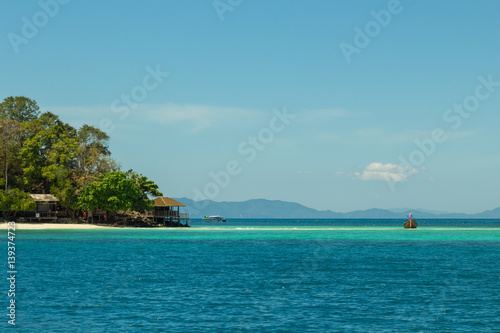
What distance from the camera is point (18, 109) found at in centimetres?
11988

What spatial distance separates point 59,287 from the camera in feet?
93.8

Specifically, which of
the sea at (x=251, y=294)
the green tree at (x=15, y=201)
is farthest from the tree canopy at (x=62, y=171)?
the sea at (x=251, y=294)

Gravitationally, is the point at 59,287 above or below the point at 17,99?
below

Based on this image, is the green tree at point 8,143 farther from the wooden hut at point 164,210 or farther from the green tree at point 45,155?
the wooden hut at point 164,210

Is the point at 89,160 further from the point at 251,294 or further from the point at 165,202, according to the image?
the point at 251,294

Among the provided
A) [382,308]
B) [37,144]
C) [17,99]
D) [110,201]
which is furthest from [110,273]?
[17,99]

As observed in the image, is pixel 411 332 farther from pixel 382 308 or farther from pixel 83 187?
pixel 83 187

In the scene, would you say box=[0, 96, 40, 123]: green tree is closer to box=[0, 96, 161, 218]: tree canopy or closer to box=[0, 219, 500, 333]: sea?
box=[0, 96, 161, 218]: tree canopy

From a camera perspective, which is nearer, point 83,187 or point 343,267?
point 343,267

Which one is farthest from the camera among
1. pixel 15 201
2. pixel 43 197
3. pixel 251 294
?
pixel 43 197

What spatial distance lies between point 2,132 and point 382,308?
96.7m

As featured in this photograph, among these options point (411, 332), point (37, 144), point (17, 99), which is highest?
point (17, 99)

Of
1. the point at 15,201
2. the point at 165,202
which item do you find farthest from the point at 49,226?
the point at 165,202

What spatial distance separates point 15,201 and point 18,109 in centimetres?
3065
